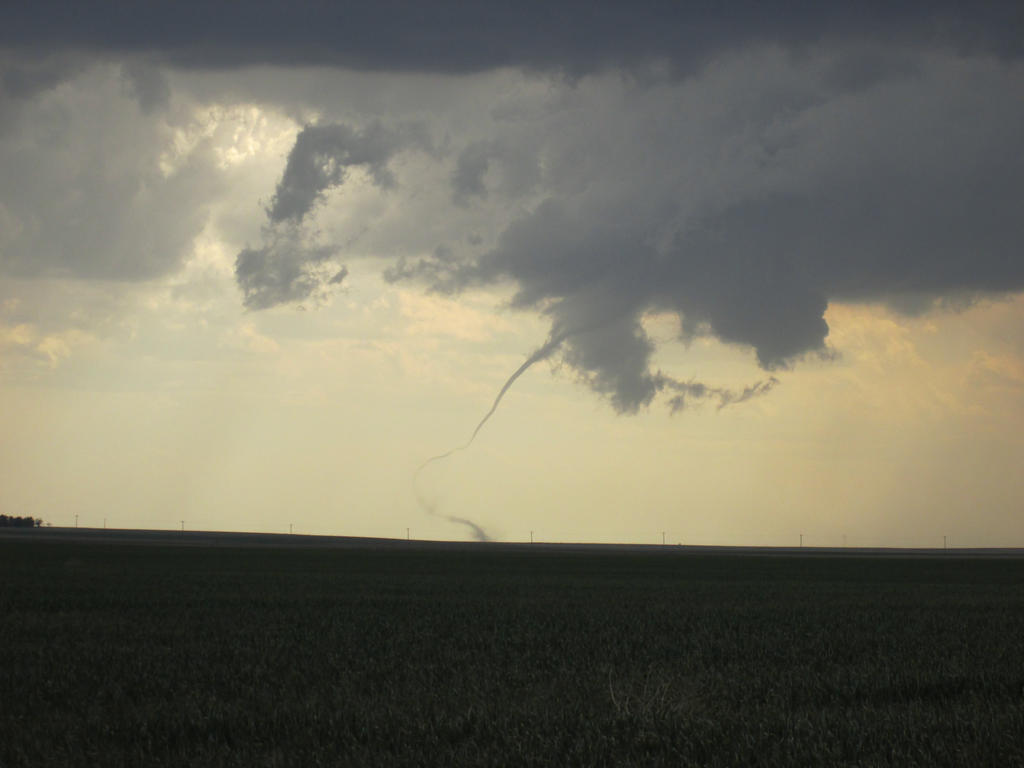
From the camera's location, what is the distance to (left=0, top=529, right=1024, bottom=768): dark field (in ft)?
43.4

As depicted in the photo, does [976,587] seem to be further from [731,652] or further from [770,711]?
[770,711]

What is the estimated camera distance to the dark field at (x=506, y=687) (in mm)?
13219

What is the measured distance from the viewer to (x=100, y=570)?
69375 millimetres

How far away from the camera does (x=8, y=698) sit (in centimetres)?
1750

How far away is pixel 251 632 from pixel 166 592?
2067cm

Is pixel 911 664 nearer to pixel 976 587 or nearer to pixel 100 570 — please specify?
pixel 976 587

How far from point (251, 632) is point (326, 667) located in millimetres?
7678

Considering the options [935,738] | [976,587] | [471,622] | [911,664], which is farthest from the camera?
[976,587]

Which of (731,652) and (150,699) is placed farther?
(731,652)

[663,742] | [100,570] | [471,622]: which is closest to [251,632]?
[471,622]

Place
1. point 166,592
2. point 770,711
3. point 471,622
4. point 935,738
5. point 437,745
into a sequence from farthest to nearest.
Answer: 1. point 166,592
2. point 471,622
3. point 770,711
4. point 437,745
5. point 935,738

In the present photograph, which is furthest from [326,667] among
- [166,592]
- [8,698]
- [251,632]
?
[166,592]

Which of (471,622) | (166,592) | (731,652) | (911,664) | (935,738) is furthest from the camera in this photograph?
(166,592)

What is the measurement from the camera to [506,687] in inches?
723
